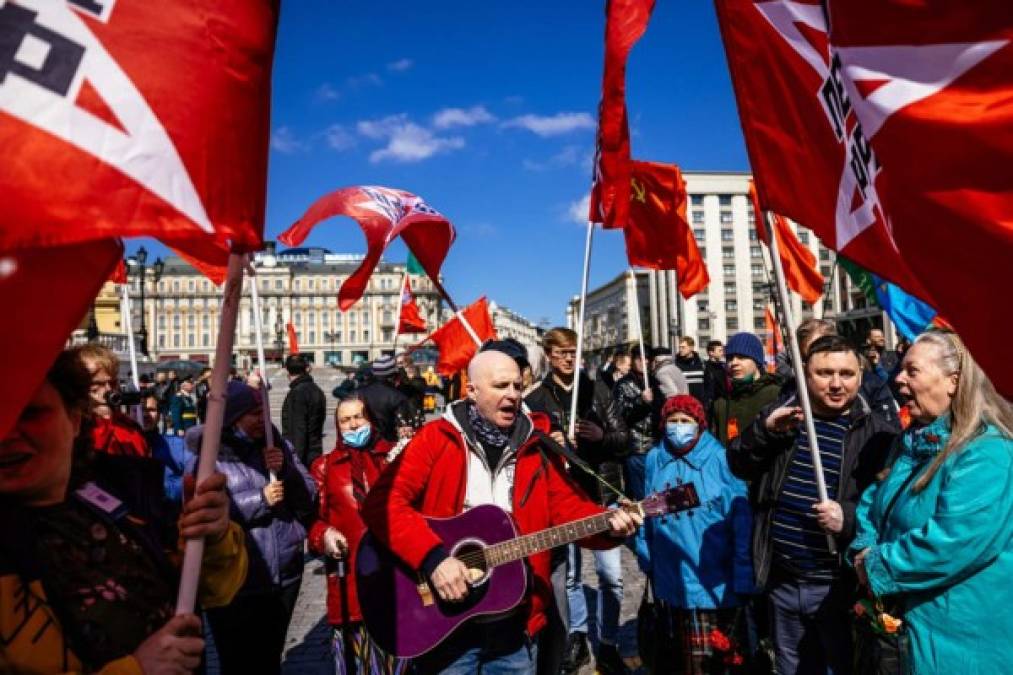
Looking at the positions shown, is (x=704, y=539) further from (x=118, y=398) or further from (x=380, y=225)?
(x=118, y=398)

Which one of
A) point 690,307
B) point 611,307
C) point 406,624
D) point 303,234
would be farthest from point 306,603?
point 611,307

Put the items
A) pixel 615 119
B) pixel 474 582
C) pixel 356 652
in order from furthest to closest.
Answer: pixel 615 119, pixel 356 652, pixel 474 582

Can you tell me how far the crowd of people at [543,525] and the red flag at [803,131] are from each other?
0.77 meters

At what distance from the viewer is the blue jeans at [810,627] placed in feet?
11.8

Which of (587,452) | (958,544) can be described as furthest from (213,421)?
(587,452)

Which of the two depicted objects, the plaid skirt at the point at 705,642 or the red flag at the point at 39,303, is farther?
the plaid skirt at the point at 705,642

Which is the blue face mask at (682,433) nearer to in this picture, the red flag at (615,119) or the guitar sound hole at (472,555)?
the guitar sound hole at (472,555)

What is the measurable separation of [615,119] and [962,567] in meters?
3.66

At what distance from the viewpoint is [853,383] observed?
3.72m

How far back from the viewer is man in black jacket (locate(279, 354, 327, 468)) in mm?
9039

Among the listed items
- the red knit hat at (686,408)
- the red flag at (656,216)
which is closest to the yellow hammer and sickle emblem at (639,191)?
the red flag at (656,216)

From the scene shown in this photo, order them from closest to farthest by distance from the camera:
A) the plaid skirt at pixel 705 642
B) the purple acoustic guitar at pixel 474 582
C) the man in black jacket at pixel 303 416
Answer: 1. the purple acoustic guitar at pixel 474 582
2. the plaid skirt at pixel 705 642
3. the man in black jacket at pixel 303 416

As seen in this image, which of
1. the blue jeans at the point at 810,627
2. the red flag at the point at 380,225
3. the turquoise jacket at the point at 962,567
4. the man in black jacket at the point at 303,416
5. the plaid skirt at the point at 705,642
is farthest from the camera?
the man in black jacket at the point at 303,416

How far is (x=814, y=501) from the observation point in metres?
3.72
